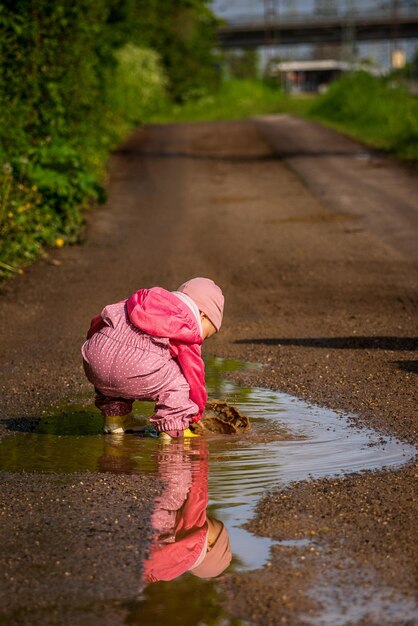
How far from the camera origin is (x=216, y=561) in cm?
417

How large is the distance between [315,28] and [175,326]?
74136 mm

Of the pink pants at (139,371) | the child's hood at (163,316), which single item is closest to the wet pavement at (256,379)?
the pink pants at (139,371)

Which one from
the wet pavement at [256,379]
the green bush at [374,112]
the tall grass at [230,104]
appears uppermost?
the wet pavement at [256,379]

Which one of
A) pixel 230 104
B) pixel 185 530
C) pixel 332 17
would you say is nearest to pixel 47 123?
pixel 185 530

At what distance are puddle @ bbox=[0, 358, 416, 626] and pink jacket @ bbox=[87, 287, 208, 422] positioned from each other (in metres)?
0.29

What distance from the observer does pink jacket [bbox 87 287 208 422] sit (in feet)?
19.7

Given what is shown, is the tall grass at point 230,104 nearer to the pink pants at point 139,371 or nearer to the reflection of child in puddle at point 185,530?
the pink pants at point 139,371

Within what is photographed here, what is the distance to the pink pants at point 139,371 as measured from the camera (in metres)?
6.02

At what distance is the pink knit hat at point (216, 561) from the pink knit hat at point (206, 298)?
1.86m

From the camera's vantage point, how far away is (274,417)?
6.46 meters

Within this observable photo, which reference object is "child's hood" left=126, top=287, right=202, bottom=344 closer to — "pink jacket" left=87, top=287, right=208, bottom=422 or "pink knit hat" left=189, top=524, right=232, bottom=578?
"pink jacket" left=87, top=287, right=208, bottom=422

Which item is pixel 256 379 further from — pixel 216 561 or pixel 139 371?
pixel 216 561

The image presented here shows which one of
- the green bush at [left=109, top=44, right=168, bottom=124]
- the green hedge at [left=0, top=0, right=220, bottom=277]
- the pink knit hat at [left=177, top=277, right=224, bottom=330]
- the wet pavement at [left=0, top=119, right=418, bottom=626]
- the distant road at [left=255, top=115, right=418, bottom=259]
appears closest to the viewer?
the wet pavement at [left=0, top=119, right=418, bottom=626]

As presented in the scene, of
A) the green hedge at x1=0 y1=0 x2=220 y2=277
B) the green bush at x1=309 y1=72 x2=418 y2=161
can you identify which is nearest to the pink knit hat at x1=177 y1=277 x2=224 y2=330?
the green hedge at x1=0 y1=0 x2=220 y2=277
